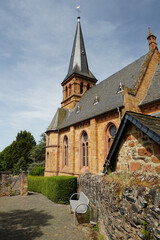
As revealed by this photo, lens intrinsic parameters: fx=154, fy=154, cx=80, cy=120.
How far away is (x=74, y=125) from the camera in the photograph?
56.3ft

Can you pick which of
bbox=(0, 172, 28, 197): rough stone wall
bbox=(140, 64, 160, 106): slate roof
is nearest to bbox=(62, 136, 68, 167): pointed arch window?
bbox=(0, 172, 28, 197): rough stone wall

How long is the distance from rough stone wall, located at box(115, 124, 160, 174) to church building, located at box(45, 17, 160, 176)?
4.16m

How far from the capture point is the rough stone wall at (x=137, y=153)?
3.27 meters

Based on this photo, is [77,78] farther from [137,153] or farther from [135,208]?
[135,208]

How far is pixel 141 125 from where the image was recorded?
3369 millimetres

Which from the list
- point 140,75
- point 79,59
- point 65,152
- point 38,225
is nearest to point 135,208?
point 38,225

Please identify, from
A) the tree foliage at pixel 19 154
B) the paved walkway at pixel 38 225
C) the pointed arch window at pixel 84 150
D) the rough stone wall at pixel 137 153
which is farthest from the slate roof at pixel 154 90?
the tree foliage at pixel 19 154

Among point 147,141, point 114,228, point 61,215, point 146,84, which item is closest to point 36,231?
point 61,215

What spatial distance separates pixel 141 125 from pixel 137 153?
78 centimetres

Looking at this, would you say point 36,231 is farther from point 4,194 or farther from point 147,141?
point 4,194

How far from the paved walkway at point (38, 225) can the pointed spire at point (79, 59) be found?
2094cm

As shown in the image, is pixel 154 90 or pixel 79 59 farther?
pixel 79 59

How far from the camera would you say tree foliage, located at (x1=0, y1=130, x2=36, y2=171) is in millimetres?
35719

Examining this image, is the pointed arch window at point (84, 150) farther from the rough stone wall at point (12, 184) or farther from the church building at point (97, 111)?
the rough stone wall at point (12, 184)
